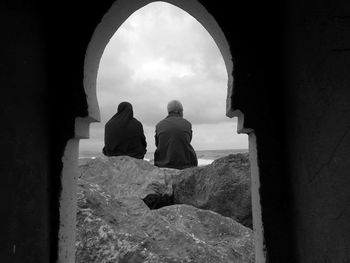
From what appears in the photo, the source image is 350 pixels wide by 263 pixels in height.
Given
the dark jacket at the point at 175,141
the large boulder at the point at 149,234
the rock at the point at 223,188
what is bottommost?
the large boulder at the point at 149,234

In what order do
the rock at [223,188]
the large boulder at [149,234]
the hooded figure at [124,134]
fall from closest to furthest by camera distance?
the large boulder at [149,234], the rock at [223,188], the hooded figure at [124,134]

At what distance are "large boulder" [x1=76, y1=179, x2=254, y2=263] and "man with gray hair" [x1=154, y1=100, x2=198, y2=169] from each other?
282 centimetres

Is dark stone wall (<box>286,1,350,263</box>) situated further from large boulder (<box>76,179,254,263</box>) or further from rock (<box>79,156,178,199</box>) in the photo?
rock (<box>79,156,178,199</box>)

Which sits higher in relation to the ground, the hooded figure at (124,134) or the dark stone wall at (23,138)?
the hooded figure at (124,134)

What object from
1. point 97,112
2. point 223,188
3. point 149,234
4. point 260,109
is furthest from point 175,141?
point 260,109

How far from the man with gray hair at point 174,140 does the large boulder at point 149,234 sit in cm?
282

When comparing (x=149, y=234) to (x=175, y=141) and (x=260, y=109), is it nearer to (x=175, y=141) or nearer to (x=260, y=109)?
(x=260, y=109)

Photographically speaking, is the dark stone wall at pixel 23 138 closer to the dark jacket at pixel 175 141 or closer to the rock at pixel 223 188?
the rock at pixel 223 188

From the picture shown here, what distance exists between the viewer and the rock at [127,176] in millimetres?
4797

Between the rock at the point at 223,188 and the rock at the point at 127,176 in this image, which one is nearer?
the rock at the point at 223,188

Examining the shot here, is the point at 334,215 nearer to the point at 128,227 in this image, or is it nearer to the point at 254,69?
the point at 254,69

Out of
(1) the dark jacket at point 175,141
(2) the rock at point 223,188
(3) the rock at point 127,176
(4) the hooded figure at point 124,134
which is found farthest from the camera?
(4) the hooded figure at point 124,134

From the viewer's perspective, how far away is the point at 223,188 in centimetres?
455

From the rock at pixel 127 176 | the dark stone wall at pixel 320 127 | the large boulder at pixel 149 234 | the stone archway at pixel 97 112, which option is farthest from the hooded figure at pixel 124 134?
the dark stone wall at pixel 320 127
